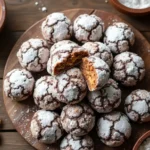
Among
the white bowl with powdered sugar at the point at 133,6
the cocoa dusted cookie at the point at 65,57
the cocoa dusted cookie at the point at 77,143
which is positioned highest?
the white bowl with powdered sugar at the point at 133,6

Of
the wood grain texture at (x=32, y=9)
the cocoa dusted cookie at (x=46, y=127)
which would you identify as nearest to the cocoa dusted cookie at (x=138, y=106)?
the cocoa dusted cookie at (x=46, y=127)

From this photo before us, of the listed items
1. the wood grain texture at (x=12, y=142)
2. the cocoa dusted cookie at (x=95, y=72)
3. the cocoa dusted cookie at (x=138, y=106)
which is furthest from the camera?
the wood grain texture at (x=12, y=142)

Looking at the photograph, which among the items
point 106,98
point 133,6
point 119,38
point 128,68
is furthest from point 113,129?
point 133,6

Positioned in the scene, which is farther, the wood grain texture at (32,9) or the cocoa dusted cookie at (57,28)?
the wood grain texture at (32,9)

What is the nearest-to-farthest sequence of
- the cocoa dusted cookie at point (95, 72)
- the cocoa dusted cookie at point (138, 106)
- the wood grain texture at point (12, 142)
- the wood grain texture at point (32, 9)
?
Result: 1. the cocoa dusted cookie at point (95, 72)
2. the cocoa dusted cookie at point (138, 106)
3. the wood grain texture at point (12, 142)
4. the wood grain texture at point (32, 9)

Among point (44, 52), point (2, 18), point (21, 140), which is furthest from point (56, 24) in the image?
point (21, 140)

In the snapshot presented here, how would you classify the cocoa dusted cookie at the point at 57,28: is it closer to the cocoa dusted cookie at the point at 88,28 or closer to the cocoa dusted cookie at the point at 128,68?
the cocoa dusted cookie at the point at 88,28

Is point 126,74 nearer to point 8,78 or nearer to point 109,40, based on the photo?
point 109,40

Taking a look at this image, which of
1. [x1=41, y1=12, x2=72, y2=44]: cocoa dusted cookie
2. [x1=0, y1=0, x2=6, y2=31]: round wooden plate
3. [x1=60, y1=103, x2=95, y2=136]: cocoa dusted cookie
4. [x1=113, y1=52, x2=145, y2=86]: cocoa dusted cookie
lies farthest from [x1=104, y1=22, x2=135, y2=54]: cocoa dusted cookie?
[x1=0, y1=0, x2=6, y2=31]: round wooden plate

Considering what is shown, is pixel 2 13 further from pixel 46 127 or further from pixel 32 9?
pixel 46 127
